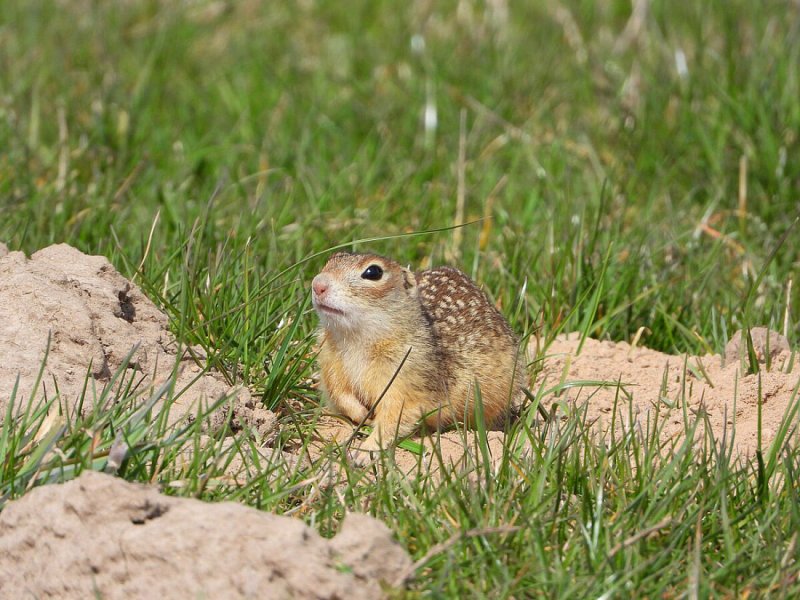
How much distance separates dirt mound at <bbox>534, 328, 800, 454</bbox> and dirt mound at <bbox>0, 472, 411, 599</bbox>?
1.50 metres

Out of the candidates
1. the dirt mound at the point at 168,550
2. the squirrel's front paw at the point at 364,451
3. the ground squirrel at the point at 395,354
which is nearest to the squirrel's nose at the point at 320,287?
the ground squirrel at the point at 395,354

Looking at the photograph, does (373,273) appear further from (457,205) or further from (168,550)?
(457,205)

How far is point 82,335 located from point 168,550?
1161 millimetres

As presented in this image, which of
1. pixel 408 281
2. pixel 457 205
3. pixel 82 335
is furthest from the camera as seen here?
pixel 457 205

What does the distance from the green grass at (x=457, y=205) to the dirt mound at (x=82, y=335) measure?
13cm

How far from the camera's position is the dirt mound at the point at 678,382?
4379 millimetres

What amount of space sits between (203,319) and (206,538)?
5.31 feet

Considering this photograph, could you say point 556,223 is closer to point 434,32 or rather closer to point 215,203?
point 215,203

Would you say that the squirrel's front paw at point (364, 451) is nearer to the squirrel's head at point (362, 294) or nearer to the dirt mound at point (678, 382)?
the squirrel's head at point (362, 294)

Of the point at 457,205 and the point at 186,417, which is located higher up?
the point at 186,417

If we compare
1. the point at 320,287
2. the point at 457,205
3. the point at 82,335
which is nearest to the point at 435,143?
the point at 457,205

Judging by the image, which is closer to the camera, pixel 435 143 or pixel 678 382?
pixel 678 382

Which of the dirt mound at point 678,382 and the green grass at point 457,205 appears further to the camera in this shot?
the dirt mound at point 678,382

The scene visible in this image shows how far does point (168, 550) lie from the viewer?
3.06 metres
